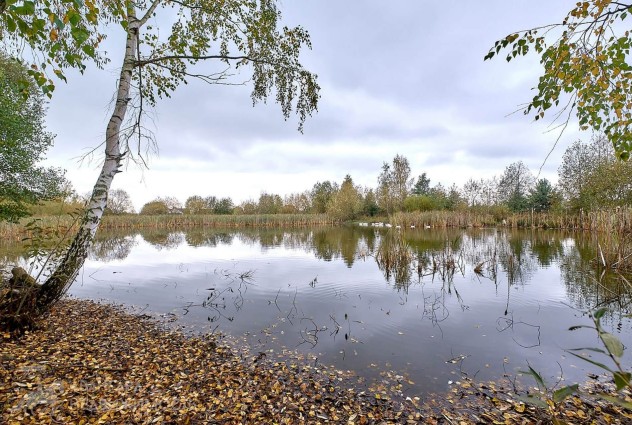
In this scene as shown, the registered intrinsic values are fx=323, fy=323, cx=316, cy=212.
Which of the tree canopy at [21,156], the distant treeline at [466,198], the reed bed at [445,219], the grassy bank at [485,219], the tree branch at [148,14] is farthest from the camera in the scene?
the reed bed at [445,219]

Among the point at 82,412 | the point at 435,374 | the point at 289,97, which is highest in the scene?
the point at 289,97

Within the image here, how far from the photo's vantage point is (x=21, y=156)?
9984 mm

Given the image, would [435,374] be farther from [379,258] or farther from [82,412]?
[379,258]

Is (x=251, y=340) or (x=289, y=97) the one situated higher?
(x=289, y=97)

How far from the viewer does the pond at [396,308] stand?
4504 mm

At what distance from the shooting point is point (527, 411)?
10.5 feet

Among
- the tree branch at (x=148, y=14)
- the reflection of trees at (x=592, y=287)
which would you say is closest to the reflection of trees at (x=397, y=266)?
the reflection of trees at (x=592, y=287)

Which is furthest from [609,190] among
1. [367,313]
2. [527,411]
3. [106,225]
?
[106,225]

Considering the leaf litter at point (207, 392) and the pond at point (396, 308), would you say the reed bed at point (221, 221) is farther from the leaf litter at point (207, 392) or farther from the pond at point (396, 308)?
the leaf litter at point (207, 392)

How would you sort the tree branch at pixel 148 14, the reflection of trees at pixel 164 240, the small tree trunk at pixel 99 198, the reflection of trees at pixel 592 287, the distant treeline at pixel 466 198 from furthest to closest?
the distant treeline at pixel 466 198 → the reflection of trees at pixel 164 240 → the reflection of trees at pixel 592 287 → the tree branch at pixel 148 14 → the small tree trunk at pixel 99 198

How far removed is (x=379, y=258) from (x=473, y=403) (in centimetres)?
989

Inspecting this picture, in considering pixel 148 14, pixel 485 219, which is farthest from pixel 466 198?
pixel 148 14

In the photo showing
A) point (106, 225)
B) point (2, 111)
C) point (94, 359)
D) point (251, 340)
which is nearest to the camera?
point (94, 359)

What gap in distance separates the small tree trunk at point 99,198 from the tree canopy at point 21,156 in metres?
3.80
